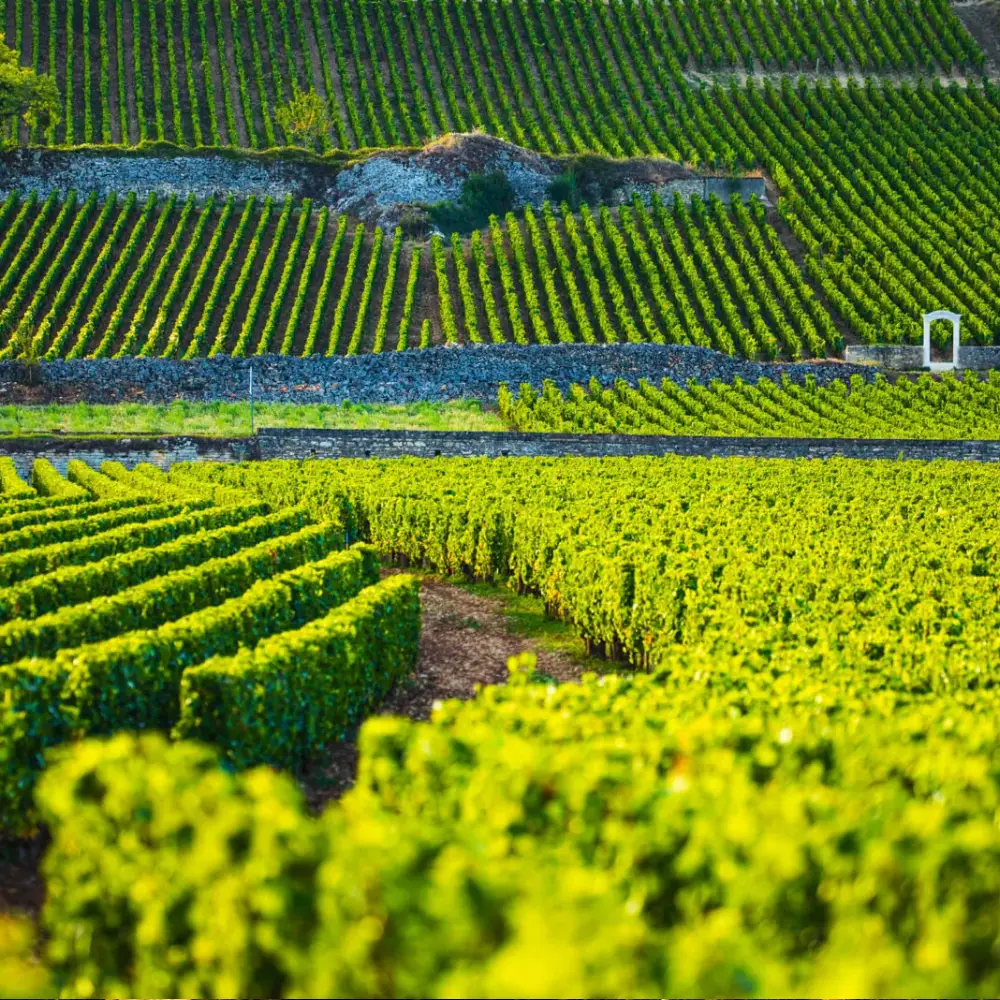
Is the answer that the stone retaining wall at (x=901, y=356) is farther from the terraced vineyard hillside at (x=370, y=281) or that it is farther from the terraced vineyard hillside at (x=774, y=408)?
the terraced vineyard hillside at (x=774, y=408)

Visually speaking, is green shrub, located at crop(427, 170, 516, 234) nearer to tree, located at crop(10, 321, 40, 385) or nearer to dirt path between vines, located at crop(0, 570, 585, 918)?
tree, located at crop(10, 321, 40, 385)

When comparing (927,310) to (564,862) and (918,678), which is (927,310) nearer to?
(918,678)

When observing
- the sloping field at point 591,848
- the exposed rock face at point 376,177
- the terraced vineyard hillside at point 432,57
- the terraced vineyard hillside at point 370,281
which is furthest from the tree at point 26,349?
the sloping field at point 591,848

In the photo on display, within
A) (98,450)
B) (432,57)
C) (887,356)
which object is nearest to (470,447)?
(98,450)

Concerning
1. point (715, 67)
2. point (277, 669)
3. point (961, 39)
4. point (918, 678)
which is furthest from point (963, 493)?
point (961, 39)

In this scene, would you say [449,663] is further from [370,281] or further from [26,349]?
[370,281]

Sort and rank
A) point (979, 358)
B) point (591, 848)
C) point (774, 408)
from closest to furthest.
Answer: point (591, 848) < point (774, 408) < point (979, 358)
